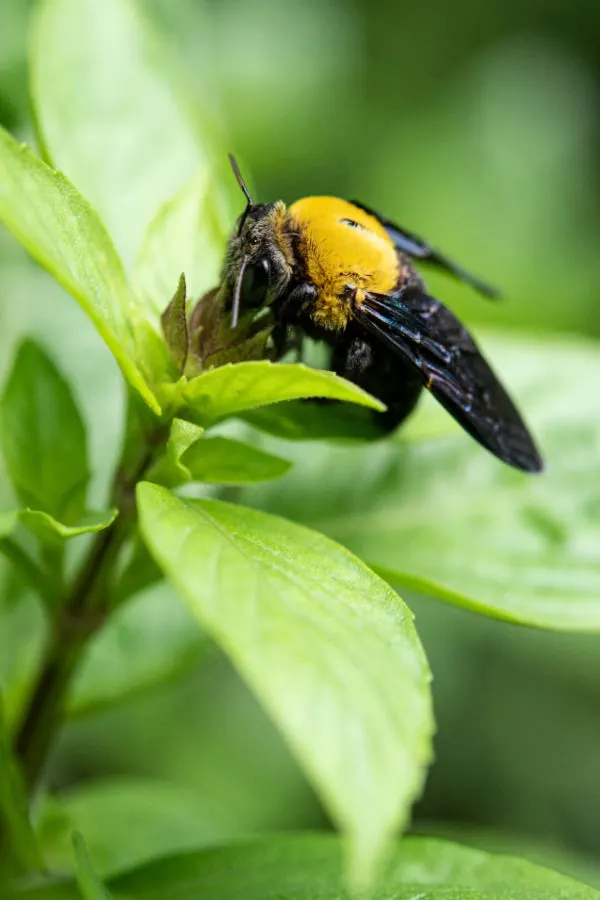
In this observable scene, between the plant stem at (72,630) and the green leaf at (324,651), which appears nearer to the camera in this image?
the green leaf at (324,651)

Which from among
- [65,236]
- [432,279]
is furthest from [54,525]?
[432,279]

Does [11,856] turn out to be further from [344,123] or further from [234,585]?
[344,123]

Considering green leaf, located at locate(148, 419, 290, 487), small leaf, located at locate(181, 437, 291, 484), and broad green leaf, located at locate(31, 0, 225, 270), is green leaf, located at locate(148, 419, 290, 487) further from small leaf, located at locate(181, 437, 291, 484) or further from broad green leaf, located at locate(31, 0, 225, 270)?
broad green leaf, located at locate(31, 0, 225, 270)

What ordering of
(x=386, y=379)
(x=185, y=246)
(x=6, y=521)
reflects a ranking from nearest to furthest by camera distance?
(x=6, y=521), (x=185, y=246), (x=386, y=379)

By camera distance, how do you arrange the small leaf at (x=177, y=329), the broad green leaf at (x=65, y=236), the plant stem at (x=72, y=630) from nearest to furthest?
the broad green leaf at (x=65, y=236)
the small leaf at (x=177, y=329)
the plant stem at (x=72, y=630)

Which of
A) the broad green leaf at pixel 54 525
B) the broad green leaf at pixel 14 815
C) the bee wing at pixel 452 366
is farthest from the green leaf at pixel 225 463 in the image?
the broad green leaf at pixel 14 815

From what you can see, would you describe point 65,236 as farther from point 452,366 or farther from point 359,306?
point 452,366

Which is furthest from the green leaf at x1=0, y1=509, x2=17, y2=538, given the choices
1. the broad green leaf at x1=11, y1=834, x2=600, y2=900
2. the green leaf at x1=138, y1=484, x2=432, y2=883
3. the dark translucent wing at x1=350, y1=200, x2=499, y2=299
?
the dark translucent wing at x1=350, y1=200, x2=499, y2=299

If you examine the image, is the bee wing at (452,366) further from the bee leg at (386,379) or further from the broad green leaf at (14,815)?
the broad green leaf at (14,815)
